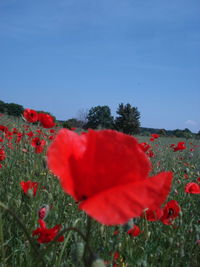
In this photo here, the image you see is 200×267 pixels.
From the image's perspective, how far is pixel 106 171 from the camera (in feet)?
2.03

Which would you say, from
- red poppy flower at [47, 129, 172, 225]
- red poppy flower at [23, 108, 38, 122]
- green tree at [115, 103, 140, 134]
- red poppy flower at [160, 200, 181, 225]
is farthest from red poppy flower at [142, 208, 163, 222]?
green tree at [115, 103, 140, 134]

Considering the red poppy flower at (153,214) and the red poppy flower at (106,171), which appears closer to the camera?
the red poppy flower at (106,171)

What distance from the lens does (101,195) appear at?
1.82ft

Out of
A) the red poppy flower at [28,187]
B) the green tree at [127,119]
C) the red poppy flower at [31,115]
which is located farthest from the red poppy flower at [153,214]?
the green tree at [127,119]

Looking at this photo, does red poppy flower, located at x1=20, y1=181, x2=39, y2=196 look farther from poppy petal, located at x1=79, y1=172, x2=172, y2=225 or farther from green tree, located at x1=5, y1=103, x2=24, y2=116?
green tree, located at x1=5, y1=103, x2=24, y2=116

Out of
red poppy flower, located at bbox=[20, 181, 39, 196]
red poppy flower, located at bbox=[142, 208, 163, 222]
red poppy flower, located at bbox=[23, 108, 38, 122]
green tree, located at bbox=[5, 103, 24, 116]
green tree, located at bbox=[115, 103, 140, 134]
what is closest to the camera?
red poppy flower, located at bbox=[142, 208, 163, 222]

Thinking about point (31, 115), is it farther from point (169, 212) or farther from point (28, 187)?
point (169, 212)

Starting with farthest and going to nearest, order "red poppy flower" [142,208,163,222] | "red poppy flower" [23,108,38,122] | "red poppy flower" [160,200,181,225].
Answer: "red poppy flower" [23,108,38,122] → "red poppy flower" [160,200,181,225] → "red poppy flower" [142,208,163,222]

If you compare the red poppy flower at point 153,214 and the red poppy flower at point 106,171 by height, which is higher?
the red poppy flower at point 106,171

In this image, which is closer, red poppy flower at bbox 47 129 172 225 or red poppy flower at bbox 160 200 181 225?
red poppy flower at bbox 47 129 172 225

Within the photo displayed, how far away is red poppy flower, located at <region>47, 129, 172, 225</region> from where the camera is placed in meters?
0.55

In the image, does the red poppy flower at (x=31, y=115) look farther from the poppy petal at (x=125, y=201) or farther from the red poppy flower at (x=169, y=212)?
the poppy petal at (x=125, y=201)

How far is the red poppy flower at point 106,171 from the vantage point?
0.55 meters

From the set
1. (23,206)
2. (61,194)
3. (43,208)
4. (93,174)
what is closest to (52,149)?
(93,174)
